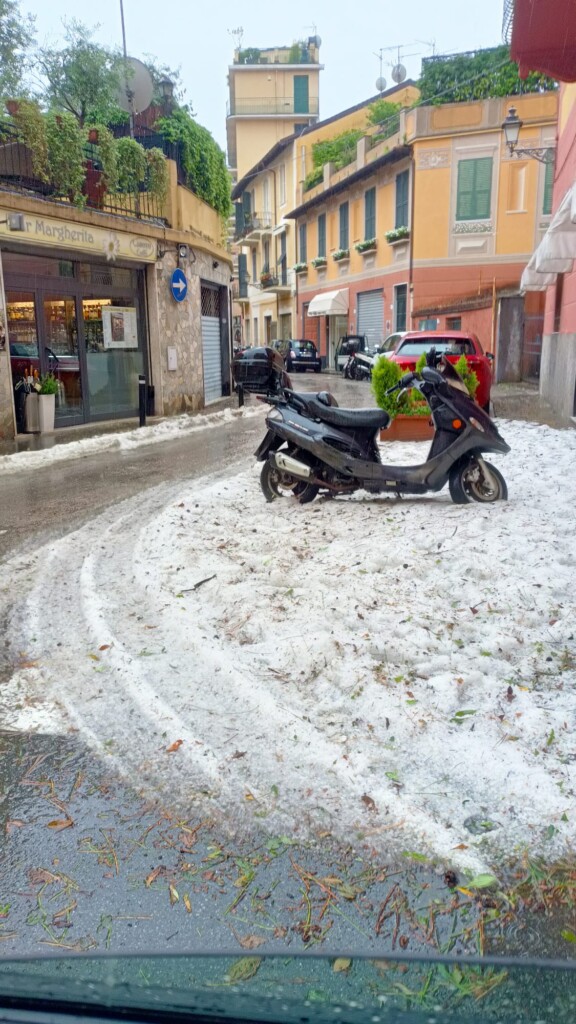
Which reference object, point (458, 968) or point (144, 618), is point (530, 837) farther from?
point (144, 618)

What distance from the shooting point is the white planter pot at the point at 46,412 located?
13148 millimetres

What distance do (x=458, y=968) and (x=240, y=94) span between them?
63.2 m

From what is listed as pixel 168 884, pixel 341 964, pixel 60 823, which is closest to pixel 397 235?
pixel 60 823

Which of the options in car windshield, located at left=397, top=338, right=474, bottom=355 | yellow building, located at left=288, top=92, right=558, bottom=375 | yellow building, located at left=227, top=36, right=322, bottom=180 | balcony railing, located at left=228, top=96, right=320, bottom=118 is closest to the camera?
car windshield, located at left=397, top=338, right=474, bottom=355

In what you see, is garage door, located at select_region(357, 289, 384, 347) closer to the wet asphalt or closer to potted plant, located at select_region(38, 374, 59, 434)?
potted plant, located at select_region(38, 374, 59, 434)

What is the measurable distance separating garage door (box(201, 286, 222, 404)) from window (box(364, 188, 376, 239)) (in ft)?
43.8

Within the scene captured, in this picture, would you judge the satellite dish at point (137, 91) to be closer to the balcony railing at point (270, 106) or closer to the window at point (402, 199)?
the window at point (402, 199)

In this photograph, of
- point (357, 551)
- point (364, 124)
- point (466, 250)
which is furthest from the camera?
point (364, 124)

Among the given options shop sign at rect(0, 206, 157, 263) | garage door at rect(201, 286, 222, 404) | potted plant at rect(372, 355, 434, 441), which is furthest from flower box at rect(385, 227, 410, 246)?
potted plant at rect(372, 355, 434, 441)

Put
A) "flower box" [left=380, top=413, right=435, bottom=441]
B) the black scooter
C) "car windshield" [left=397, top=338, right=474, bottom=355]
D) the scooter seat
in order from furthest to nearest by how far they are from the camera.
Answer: "car windshield" [left=397, top=338, right=474, bottom=355] < "flower box" [left=380, top=413, right=435, bottom=441] < the scooter seat < the black scooter

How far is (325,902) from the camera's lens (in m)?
2.22

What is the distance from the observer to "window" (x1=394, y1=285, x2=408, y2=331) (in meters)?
29.3

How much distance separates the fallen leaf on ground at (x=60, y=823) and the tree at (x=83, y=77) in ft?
45.9

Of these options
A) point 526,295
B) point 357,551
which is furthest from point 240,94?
point 357,551
